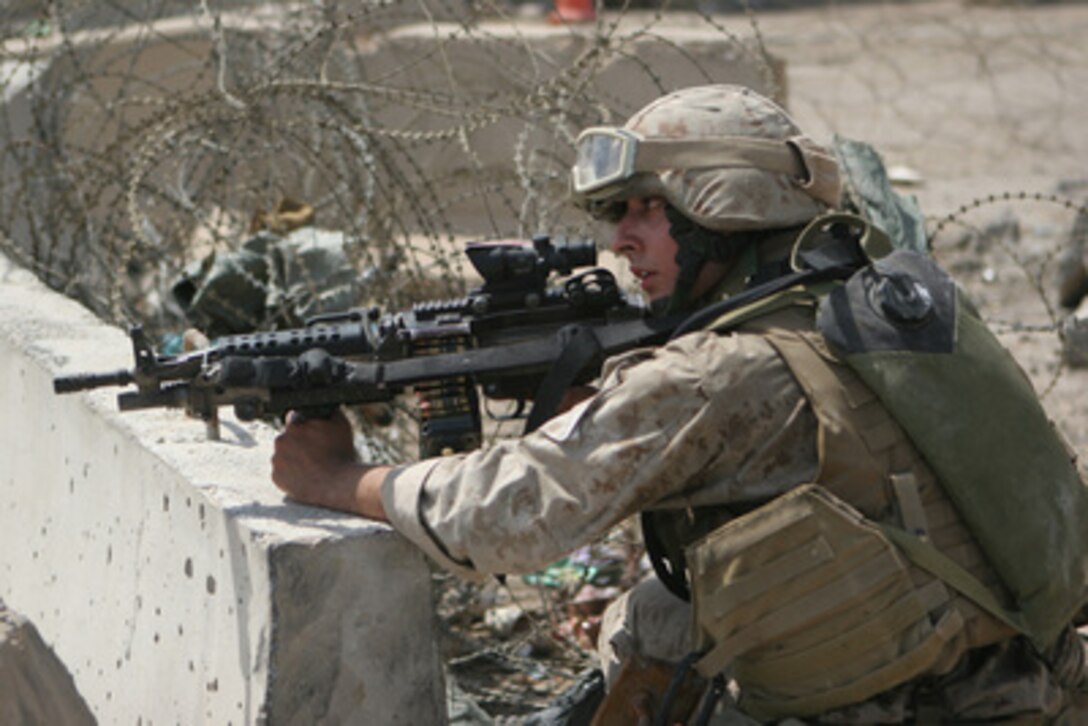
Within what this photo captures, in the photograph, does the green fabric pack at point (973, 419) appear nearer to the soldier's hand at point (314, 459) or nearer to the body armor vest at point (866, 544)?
the body armor vest at point (866, 544)

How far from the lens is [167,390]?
3.30m

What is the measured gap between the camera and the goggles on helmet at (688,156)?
3184mm

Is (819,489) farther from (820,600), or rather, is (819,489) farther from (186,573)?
(186,573)

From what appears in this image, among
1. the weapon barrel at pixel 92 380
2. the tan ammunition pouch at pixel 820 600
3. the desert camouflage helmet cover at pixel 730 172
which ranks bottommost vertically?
the tan ammunition pouch at pixel 820 600

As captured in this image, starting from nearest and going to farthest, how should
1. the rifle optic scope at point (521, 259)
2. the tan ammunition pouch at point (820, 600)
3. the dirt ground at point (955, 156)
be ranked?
the tan ammunition pouch at point (820, 600)
the rifle optic scope at point (521, 259)
the dirt ground at point (955, 156)

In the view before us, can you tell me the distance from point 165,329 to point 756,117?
2.75 m

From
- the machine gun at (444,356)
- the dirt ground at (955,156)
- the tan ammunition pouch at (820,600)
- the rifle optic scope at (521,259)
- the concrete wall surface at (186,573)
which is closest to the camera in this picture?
the tan ammunition pouch at (820,600)

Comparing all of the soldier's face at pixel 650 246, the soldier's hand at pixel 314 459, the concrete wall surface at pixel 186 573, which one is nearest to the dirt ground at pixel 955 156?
the concrete wall surface at pixel 186 573

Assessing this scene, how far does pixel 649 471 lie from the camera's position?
2938 mm

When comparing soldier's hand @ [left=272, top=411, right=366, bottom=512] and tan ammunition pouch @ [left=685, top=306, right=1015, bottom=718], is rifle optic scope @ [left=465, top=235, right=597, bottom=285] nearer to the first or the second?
soldier's hand @ [left=272, top=411, right=366, bottom=512]

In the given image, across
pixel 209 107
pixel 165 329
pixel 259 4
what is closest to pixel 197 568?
pixel 209 107

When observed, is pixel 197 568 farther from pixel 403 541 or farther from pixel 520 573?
pixel 520 573

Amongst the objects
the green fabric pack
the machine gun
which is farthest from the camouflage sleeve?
the machine gun

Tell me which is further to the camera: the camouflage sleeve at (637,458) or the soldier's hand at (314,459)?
the soldier's hand at (314,459)
